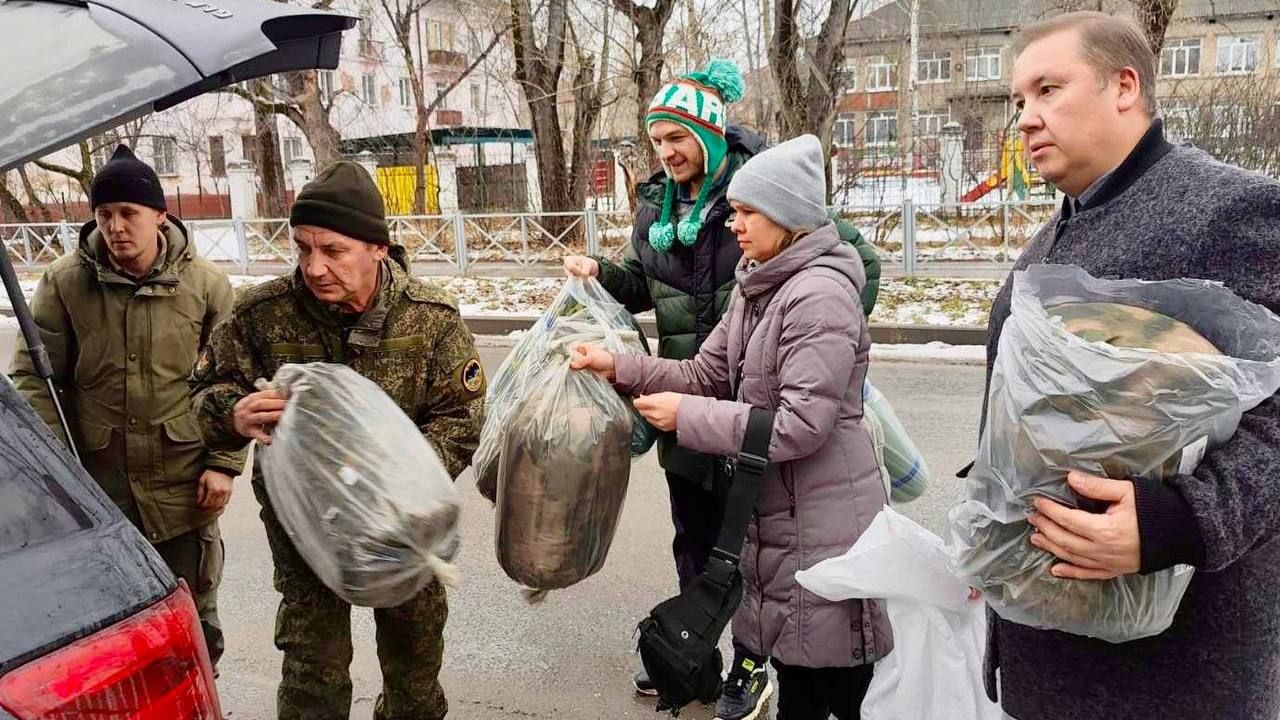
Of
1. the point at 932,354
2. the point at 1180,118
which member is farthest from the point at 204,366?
the point at 1180,118

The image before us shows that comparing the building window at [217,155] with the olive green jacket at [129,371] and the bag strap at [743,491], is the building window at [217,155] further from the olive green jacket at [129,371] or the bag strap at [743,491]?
the bag strap at [743,491]

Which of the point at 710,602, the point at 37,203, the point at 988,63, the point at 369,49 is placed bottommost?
the point at 710,602

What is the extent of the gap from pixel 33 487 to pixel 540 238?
13205 mm

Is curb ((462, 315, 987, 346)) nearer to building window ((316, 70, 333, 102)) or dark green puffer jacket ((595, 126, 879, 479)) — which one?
dark green puffer jacket ((595, 126, 879, 479))

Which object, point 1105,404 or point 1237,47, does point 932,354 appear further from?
point 1237,47

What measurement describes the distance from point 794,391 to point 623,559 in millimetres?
2261

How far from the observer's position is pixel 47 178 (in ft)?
70.3

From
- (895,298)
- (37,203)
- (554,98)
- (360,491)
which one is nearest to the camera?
(360,491)

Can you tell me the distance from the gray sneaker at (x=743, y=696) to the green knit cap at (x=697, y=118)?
1.24 m

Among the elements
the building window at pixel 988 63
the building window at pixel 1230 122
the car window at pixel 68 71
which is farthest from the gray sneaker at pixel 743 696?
the building window at pixel 988 63

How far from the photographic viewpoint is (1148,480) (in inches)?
51.1

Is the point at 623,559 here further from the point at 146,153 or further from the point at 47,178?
the point at 146,153

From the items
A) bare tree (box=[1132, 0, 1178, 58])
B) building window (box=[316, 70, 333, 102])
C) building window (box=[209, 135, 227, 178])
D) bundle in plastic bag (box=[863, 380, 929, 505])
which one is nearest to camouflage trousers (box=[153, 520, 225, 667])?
bundle in plastic bag (box=[863, 380, 929, 505])

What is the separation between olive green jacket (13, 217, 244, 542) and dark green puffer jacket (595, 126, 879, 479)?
1304 mm
